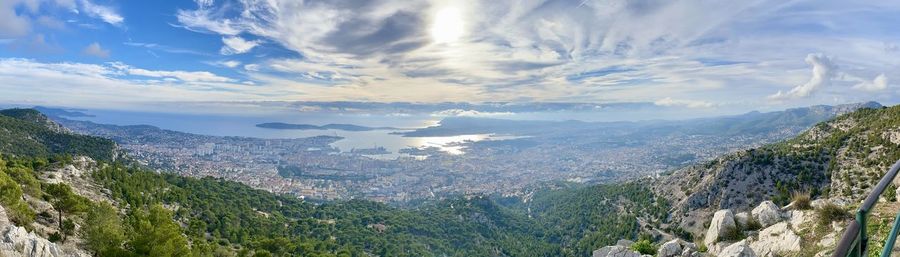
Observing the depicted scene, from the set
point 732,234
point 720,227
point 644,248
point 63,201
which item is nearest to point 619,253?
point 644,248

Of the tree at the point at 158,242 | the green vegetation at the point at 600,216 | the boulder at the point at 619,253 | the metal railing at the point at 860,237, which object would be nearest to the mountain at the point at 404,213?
the tree at the point at 158,242

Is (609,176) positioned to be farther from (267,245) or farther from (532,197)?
(267,245)

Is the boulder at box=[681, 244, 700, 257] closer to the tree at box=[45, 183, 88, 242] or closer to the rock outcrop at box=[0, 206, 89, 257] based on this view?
the rock outcrop at box=[0, 206, 89, 257]

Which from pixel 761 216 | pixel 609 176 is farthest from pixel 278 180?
pixel 761 216

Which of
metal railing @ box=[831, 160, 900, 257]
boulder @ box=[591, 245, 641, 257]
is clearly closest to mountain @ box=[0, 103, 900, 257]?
boulder @ box=[591, 245, 641, 257]

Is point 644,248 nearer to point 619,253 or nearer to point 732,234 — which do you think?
point 619,253
